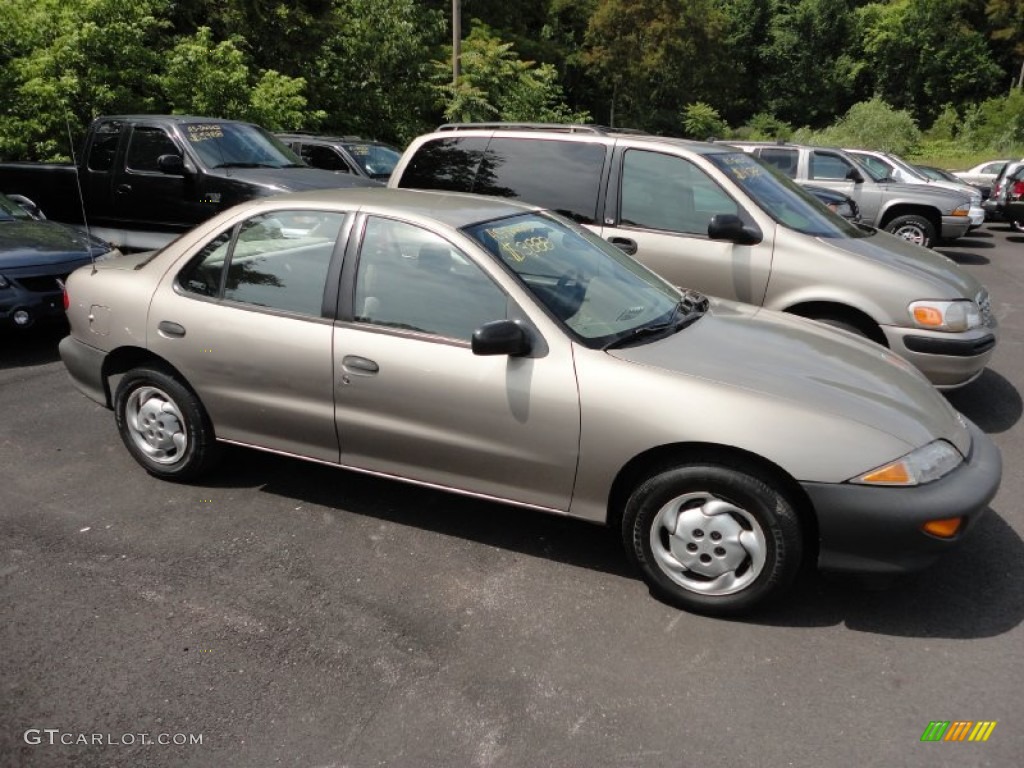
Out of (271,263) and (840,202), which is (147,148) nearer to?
(271,263)

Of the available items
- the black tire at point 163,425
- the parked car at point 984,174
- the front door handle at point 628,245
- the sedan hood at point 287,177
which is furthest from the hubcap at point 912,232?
the black tire at point 163,425

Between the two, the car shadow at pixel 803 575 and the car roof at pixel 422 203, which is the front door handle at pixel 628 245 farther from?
the car shadow at pixel 803 575

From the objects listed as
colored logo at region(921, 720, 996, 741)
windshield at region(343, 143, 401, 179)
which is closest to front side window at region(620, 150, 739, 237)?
colored logo at region(921, 720, 996, 741)

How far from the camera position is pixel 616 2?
46.2 meters

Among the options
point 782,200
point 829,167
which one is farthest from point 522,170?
point 829,167

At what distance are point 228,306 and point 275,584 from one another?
1404 millimetres

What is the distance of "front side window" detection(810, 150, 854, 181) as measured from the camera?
Answer: 13.7 m

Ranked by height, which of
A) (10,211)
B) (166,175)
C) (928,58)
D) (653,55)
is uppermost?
(928,58)

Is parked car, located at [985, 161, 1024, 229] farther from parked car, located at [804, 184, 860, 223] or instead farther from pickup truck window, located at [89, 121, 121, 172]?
pickup truck window, located at [89, 121, 121, 172]

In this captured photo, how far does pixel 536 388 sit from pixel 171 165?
6.76 m

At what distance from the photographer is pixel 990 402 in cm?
596

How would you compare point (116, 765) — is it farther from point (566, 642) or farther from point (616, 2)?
point (616, 2)

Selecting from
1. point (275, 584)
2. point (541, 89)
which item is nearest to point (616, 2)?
point (541, 89)

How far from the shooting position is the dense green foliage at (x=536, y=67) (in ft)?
43.2
